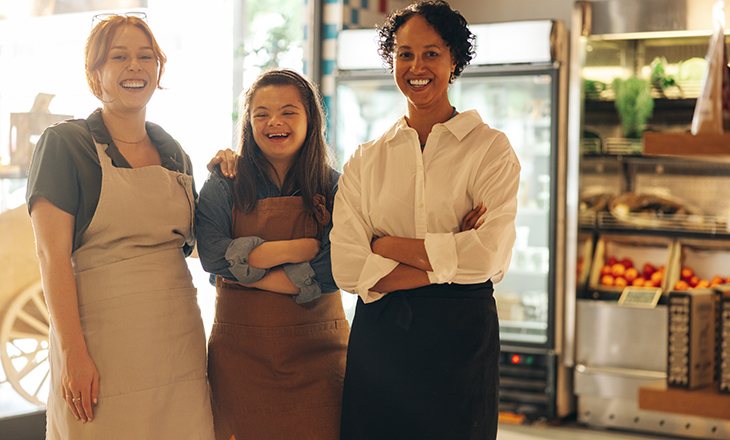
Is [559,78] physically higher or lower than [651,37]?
lower

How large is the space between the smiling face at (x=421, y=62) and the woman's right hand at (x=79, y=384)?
0.99m

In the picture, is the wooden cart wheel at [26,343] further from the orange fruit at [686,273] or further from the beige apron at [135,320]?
the orange fruit at [686,273]

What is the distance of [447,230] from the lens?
1.67 metres

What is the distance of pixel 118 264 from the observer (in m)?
1.69

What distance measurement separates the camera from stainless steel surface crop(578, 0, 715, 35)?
3.29 m

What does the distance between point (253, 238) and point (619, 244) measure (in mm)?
2611

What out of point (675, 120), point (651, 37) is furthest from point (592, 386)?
point (651, 37)

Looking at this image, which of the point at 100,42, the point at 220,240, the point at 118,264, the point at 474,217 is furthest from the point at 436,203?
the point at 100,42

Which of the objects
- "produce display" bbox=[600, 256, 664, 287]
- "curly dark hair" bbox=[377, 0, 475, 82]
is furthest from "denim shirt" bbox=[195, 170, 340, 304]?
"produce display" bbox=[600, 256, 664, 287]

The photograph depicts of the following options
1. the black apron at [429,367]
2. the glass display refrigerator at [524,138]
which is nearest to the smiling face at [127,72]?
the black apron at [429,367]

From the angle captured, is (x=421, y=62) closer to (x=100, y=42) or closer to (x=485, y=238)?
(x=485, y=238)

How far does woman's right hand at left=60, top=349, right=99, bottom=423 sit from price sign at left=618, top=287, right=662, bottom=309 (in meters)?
2.72

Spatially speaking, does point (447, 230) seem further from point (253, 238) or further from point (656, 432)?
point (656, 432)

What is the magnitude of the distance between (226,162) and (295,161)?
7.3 inches
